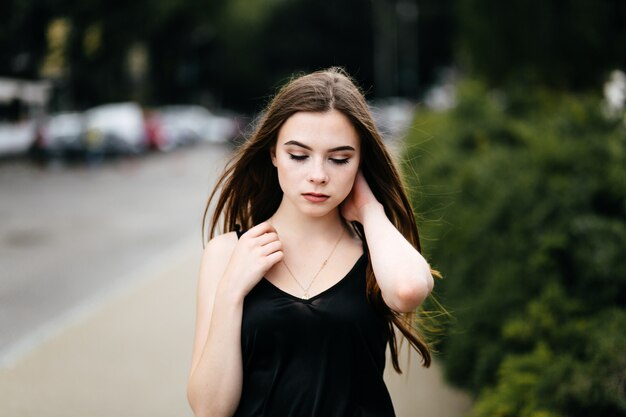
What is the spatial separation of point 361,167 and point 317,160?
290 millimetres

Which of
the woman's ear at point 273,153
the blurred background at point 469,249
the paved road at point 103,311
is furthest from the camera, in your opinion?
the paved road at point 103,311

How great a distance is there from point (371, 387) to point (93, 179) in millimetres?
20058

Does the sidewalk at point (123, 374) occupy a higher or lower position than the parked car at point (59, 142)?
lower

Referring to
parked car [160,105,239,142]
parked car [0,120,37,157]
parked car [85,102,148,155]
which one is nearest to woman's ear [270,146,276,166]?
parked car [85,102,148,155]

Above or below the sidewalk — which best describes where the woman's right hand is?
above

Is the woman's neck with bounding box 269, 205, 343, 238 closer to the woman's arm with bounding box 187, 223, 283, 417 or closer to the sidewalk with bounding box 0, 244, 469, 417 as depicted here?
the woman's arm with bounding box 187, 223, 283, 417

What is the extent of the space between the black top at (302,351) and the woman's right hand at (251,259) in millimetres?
59

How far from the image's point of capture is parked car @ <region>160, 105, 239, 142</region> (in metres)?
36.8

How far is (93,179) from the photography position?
21234mm

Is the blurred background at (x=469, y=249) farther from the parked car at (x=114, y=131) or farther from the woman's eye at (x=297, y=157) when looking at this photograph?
the parked car at (x=114, y=131)

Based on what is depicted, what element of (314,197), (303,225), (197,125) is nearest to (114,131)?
(197,125)

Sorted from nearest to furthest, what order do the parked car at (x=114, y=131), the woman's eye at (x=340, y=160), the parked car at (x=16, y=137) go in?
1. the woman's eye at (x=340, y=160)
2. the parked car at (x=114, y=131)
3. the parked car at (x=16, y=137)

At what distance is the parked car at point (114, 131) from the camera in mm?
26172

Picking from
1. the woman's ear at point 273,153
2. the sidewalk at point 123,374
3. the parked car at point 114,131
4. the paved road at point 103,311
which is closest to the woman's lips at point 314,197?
the woman's ear at point 273,153
